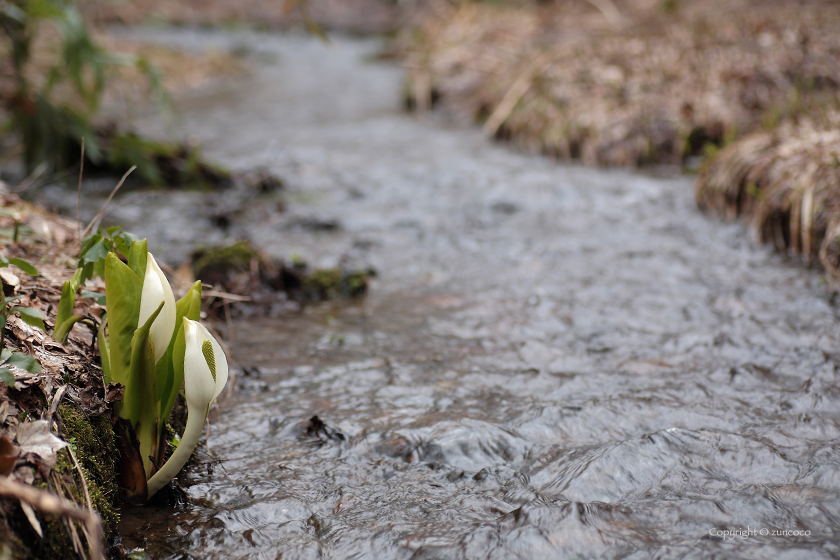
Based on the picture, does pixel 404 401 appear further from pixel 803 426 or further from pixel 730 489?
pixel 803 426

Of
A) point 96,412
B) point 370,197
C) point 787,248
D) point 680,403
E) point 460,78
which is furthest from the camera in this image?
point 460,78

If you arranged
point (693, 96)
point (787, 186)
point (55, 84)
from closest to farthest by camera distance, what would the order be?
1. point (787, 186)
2. point (55, 84)
3. point (693, 96)

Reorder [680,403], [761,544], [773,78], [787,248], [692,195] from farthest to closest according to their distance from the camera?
[773,78] → [692,195] → [787,248] → [680,403] → [761,544]

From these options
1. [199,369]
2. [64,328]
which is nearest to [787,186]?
[199,369]

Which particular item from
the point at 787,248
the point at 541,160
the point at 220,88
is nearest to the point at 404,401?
the point at 787,248

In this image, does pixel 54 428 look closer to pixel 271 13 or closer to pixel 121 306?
pixel 121 306

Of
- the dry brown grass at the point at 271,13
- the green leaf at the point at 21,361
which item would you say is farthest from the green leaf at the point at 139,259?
the dry brown grass at the point at 271,13

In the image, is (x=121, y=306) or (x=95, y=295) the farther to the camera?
(x=95, y=295)

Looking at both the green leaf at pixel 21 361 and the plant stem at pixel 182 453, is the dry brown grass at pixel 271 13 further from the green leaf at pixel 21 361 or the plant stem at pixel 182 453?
the green leaf at pixel 21 361
